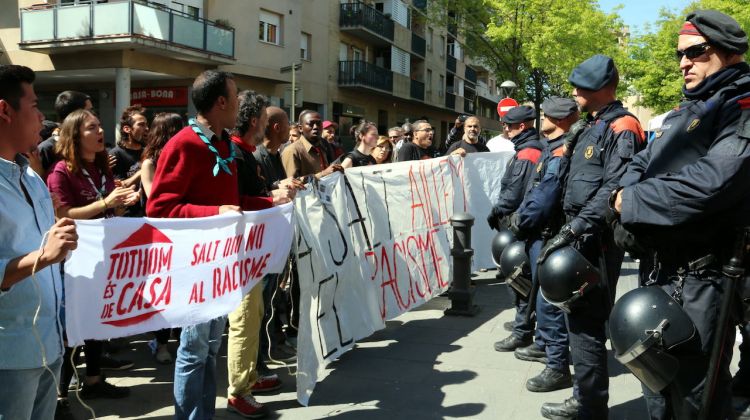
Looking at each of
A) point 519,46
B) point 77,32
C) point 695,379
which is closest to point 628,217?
point 695,379

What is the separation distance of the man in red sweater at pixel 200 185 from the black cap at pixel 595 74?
6.98 feet

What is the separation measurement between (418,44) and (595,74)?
122ft

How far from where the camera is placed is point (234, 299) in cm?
357

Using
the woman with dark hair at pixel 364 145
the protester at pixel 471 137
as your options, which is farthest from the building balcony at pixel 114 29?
the woman with dark hair at pixel 364 145

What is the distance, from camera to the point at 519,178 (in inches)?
222

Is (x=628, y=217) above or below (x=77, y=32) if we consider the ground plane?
below

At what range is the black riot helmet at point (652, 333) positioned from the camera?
8.46 feet

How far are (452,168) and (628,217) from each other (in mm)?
5096

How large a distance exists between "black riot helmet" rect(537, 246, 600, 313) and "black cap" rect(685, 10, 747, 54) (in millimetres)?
1304

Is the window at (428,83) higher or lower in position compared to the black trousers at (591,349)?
higher

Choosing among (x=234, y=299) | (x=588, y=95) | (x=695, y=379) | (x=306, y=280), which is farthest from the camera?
(x=306, y=280)

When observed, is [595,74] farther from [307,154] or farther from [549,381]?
[307,154]

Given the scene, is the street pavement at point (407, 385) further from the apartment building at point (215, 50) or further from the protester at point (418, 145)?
the apartment building at point (215, 50)

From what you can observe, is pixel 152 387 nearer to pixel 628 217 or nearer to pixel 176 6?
pixel 628 217
